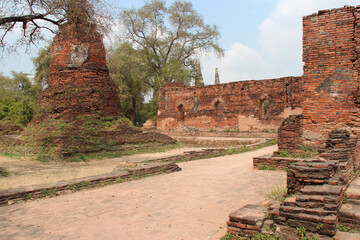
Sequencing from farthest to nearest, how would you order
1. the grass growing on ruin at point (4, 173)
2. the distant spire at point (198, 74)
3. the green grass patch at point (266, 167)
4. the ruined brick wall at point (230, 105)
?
the distant spire at point (198, 74) < the ruined brick wall at point (230, 105) < the grass growing on ruin at point (4, 173) < the green grass patch at point (266, 167)

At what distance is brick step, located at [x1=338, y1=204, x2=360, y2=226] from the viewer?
3048 millimetres

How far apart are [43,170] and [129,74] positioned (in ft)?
73.5

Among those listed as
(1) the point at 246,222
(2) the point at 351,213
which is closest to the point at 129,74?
(1) the point at 246,222

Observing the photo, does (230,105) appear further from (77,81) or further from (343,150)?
(343,150)

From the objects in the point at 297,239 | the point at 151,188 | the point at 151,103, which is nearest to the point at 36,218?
the point at 151,188

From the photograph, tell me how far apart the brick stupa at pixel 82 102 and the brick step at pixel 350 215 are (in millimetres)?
8787

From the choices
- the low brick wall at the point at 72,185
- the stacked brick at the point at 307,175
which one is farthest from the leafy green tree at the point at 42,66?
the stacked brick at the point at 307,175

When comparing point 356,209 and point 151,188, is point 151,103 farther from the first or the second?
point 356,209

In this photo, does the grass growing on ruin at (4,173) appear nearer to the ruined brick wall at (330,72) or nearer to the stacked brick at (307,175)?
the stacked brick at (307,175)

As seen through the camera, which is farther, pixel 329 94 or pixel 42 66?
pixel 42 66

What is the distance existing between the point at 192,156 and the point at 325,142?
4.23 m

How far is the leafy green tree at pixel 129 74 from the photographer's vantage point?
92.8ft

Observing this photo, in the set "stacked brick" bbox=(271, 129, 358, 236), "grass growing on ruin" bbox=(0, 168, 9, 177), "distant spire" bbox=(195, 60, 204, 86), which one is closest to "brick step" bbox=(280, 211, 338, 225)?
"stacked brick" bbox=(271, 129, 358, 236)

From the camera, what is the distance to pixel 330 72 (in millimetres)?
7297
